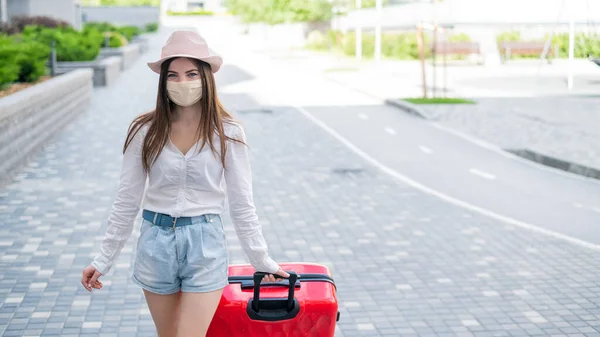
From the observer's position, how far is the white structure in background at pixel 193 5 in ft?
565

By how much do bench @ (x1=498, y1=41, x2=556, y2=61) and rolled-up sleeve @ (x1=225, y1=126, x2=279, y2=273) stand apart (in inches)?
1634

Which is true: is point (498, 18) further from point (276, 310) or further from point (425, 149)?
point (276, 310)

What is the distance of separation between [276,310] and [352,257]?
4418mm

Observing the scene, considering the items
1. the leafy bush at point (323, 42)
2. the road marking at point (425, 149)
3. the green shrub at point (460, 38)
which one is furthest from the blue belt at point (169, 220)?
the leafy bush at point (323, 42)

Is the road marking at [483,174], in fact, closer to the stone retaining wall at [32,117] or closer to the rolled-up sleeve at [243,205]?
the stone retaining wall at [32,117]

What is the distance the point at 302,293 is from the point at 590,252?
5.34m

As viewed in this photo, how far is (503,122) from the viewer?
1902 centimetres

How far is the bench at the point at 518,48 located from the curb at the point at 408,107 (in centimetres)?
2211

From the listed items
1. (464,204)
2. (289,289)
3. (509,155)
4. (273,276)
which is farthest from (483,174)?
(289,289)

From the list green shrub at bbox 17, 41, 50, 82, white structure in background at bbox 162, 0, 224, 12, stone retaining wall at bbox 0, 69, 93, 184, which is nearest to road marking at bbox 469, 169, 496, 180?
stone retaining wall at bbox 0, 69, 93, 184

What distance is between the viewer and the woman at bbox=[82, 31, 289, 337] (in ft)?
12.2

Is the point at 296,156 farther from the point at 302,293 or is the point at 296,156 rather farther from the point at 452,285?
the point at 302,293

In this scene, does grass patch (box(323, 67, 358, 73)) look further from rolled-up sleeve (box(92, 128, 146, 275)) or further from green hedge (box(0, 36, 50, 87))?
rolled-up sleeve (box(92, 128, 146, 275))

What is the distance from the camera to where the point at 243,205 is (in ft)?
12.6
